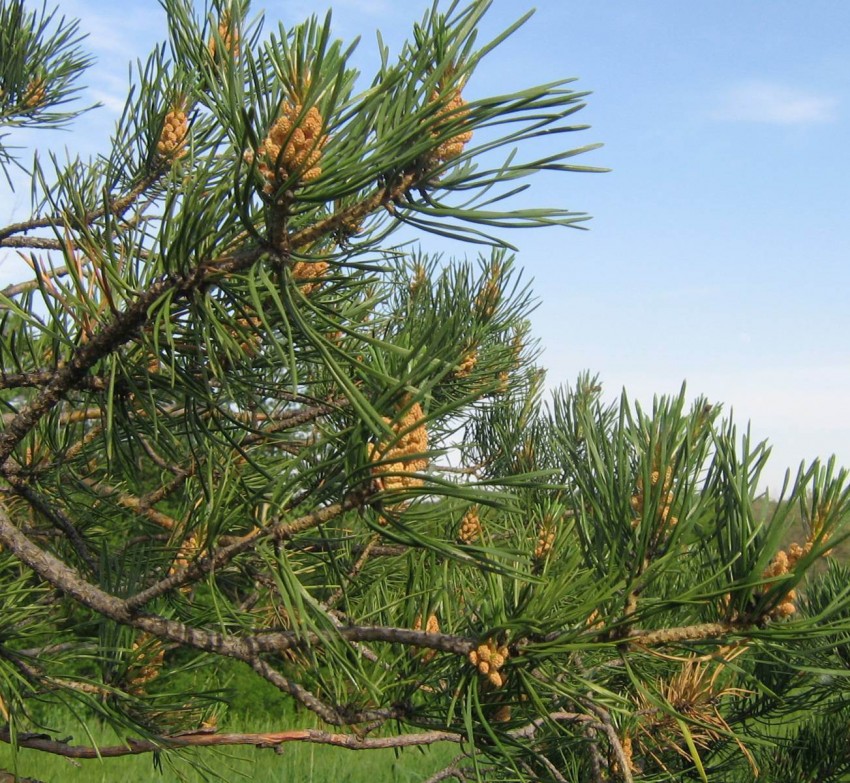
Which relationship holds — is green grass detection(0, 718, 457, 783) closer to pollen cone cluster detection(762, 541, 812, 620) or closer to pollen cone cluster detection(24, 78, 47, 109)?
pollen cone cluster detection(24, 78, 47, 109)

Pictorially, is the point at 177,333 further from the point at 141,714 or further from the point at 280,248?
the point at 141,714

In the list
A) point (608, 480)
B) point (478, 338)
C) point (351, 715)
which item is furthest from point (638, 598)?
point (478, 338)

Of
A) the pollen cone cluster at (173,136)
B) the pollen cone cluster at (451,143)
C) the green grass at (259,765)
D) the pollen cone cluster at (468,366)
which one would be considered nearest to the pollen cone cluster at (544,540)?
the pollen cone cluster at (468,366)

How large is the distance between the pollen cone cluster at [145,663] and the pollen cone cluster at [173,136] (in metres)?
0.48

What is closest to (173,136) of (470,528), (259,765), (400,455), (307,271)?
(307,271)

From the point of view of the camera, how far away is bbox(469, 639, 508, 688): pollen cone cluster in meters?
0.41

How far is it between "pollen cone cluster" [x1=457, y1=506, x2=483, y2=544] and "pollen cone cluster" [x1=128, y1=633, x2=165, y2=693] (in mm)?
274

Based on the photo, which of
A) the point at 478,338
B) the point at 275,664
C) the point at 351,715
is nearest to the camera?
the point at 351,715

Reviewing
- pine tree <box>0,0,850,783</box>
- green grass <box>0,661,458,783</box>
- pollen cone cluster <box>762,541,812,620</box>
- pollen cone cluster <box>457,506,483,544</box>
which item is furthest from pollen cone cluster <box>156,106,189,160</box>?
green grass <box>0,661,458,783</box>

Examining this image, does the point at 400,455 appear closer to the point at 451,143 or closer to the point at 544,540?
the point at 451,143

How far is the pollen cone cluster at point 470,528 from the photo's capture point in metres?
0.76

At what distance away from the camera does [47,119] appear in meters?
1.31

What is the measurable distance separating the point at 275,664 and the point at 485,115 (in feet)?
10.3

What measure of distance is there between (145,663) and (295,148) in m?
0.47
